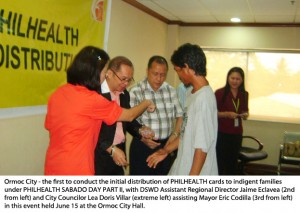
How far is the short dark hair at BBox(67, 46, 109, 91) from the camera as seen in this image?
1.61 meters

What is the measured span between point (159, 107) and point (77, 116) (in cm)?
131

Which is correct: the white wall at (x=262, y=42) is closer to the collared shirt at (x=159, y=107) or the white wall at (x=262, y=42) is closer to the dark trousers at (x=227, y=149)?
the dark trousers at (x=227, y=149)

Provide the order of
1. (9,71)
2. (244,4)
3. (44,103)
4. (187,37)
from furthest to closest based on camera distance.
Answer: (187,37), (244,4), (44,103), (9,71)

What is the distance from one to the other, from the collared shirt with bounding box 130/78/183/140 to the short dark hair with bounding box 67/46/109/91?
1.06 m

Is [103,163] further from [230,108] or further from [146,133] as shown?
[230,108]

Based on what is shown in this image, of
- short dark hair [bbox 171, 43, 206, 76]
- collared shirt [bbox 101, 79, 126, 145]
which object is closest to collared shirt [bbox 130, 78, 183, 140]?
collared shirt [bbox 101, 79, 126, 145]

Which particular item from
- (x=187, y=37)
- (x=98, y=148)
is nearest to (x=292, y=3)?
(x=187, y=37)

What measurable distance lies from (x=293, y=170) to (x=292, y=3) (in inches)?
112

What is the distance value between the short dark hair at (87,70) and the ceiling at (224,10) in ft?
8.96

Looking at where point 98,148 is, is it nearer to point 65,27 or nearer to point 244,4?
point 65,27

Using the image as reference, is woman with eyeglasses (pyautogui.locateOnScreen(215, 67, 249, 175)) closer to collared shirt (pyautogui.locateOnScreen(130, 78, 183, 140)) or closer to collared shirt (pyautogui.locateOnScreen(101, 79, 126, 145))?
collared shirt (pyautogui.locateOnScreen(130, 78, 183, 140))

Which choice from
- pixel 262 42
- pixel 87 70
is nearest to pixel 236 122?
pixel 262 42

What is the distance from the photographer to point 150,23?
514 centimetres
